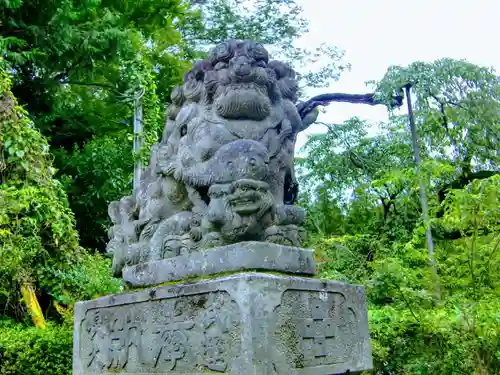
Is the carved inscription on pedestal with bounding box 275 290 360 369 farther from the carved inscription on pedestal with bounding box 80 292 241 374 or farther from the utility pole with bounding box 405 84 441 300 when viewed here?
the utility pole with bounding box 405 84 441 300

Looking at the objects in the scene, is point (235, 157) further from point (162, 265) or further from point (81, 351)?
point (81, 351)

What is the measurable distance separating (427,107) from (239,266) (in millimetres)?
7792

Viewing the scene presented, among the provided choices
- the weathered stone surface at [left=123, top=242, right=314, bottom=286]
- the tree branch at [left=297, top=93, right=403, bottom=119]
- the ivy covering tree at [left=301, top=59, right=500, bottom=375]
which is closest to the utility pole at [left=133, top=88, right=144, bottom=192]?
the tree branch at [left=297, top=93, right=403, bottom=119]

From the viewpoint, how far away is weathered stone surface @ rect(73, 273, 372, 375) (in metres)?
2.39

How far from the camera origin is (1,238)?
266 inches

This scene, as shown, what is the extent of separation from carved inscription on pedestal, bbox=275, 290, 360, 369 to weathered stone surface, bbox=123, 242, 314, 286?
188mm

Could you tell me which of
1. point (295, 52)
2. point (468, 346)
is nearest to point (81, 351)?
point (468, 346)

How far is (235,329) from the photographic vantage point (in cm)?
241

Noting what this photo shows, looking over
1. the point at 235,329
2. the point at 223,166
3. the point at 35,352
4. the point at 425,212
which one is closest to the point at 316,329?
the point at 235,329

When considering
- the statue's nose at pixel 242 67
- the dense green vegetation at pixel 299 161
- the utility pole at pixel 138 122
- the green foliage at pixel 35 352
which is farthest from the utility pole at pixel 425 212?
the utility pole at pixel 138 122

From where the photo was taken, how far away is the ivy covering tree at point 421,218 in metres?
5.13

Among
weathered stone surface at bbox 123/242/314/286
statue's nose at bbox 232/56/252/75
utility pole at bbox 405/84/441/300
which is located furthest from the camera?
utility pole at bbox 405/84/441/300

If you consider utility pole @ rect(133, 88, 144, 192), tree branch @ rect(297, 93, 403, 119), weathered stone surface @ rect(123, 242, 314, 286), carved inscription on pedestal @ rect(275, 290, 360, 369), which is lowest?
carved inscription on pedestal @ rect(275, 290, 360, 369)

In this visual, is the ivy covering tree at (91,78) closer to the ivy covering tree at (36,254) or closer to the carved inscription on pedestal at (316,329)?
the ivy covering tree at (36,254)
